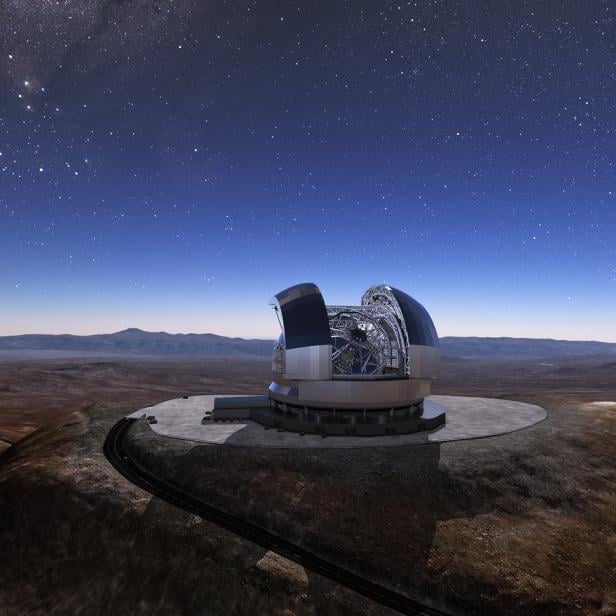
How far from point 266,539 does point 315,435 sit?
385 inches

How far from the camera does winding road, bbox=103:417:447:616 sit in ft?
43.9

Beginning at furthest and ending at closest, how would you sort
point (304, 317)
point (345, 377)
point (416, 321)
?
point (416, 321) → point (304, 317) → point (345, 377)

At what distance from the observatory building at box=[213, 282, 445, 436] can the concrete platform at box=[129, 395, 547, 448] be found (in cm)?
97

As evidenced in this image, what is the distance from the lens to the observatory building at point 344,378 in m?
25.4

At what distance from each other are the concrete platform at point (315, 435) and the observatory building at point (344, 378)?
3.18 feet

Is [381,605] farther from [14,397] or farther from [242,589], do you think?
[14,397]

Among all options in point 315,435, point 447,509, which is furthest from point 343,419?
point 447,509

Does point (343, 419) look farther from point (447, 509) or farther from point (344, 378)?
point (447, 509)

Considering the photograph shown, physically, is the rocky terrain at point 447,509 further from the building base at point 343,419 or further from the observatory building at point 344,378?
the observatory building at point 344,378

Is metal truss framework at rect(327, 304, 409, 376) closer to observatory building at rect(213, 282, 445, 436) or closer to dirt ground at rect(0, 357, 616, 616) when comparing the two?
observatory building at rect(213, 282, 445, 436)

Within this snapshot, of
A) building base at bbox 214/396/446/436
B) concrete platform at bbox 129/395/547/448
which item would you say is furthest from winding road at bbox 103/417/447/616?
building base at bbox 214/396/446/436

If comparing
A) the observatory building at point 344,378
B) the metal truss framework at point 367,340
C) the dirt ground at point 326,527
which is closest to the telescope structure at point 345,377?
the observatory building at point 344,378

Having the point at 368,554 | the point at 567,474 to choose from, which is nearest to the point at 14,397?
the point at 368,554

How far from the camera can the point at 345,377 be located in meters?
26.4
